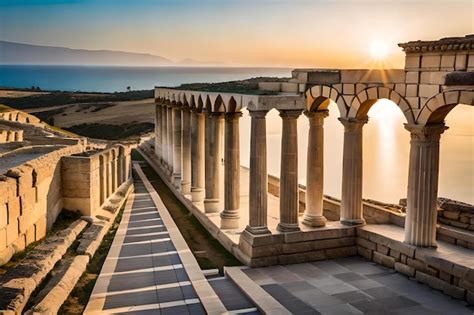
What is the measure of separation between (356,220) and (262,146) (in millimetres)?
4055

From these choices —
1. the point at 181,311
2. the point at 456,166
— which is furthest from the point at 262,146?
the point at 456,166

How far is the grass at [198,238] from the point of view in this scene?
17.3 m

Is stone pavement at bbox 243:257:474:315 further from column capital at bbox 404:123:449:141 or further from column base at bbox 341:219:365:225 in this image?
column capital at bbox 404:123:449:141

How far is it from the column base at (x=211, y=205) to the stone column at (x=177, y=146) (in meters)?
7.44

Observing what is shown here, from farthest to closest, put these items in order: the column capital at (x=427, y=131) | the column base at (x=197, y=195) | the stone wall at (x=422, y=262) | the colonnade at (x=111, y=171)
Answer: the column base at (x=197, y=195), the colonnade at (x=111, y=171), the column capital at (x=427, y=131), the stone wall at (x=422, y=262)

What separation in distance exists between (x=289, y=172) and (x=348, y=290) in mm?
4518

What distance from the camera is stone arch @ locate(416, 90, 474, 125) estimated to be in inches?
526

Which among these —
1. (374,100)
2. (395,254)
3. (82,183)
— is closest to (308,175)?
(374,100)

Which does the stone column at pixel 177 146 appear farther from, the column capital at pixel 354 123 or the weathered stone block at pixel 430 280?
the weathered stone block at pixel 430 280

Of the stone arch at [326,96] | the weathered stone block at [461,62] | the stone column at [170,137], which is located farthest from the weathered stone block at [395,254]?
the stone column at [170,137]

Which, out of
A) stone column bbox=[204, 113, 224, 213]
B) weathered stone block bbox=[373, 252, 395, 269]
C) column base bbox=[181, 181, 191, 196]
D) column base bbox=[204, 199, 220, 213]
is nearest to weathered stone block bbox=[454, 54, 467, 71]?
weathered stone block bbox=[373, 252, 395, 269]

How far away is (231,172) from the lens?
19500mm

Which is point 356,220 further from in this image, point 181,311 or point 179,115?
point 179,115

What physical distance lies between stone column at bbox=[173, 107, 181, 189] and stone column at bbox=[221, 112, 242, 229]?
10249mm
